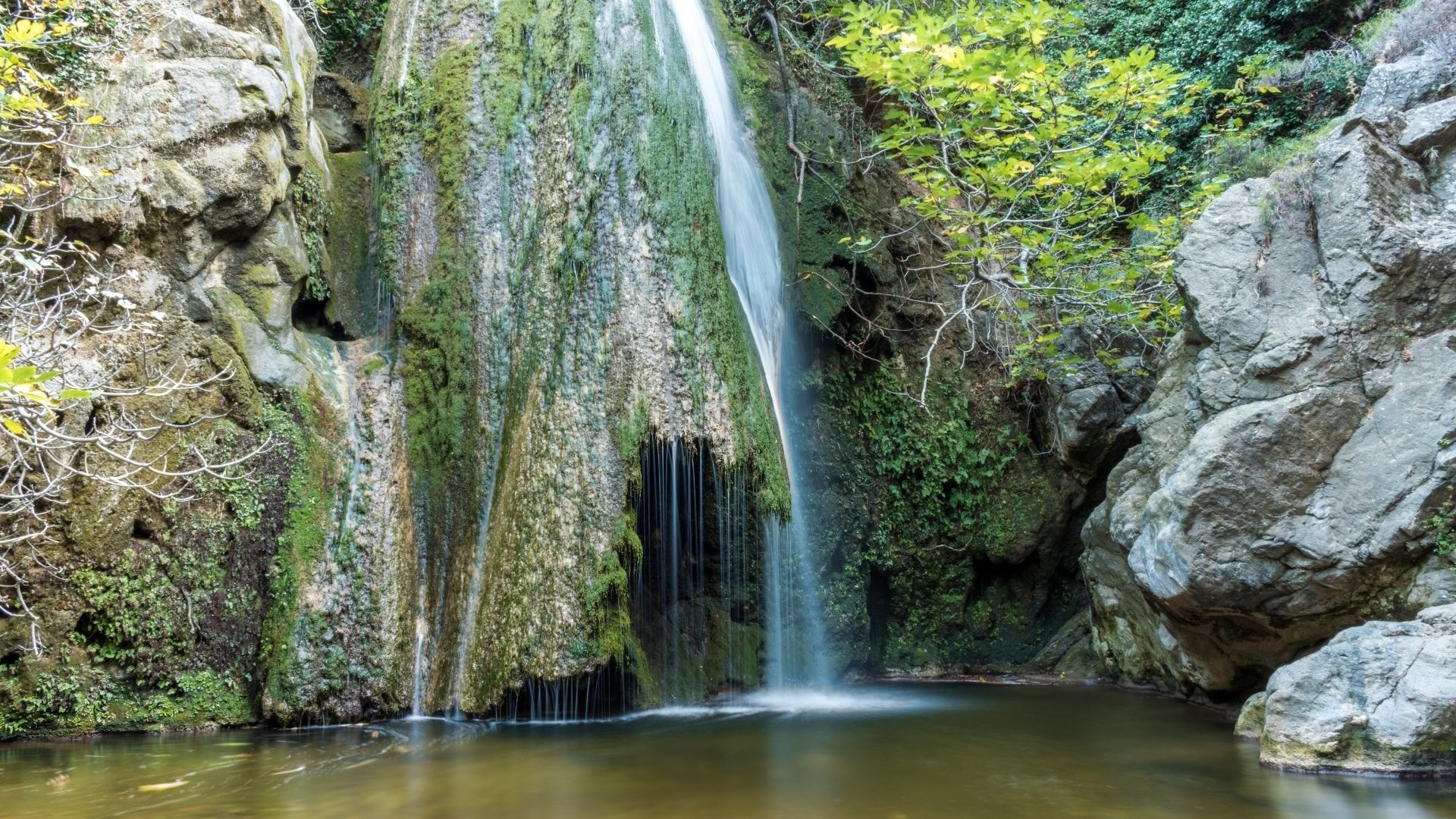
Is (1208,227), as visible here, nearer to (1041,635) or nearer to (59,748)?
(1041,635)

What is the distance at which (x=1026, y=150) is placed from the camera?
7840 mm

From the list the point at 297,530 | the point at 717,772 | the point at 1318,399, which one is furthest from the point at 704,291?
the point at 1318,399

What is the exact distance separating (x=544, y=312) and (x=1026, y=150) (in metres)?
4.37

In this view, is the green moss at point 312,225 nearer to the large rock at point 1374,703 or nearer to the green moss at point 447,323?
the green moss at point 447,323

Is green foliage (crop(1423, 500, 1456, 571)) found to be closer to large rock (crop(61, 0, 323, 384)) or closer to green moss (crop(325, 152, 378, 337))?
large rock (crop(61, 0, 323, 384))

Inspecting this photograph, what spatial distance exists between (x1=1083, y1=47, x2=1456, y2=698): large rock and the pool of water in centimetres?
110

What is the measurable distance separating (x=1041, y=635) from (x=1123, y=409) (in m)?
2.62

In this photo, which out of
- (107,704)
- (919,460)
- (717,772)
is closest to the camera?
(717,772)

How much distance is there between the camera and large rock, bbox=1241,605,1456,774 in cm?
465

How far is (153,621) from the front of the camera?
6.52 metres

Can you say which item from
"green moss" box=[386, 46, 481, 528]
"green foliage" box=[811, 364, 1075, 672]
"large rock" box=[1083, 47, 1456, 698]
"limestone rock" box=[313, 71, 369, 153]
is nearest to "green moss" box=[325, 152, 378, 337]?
"green moss" box=[386, 46, 481, 528]

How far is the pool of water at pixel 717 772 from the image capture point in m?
4.41

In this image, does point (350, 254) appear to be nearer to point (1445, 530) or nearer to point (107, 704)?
point (107, 704)

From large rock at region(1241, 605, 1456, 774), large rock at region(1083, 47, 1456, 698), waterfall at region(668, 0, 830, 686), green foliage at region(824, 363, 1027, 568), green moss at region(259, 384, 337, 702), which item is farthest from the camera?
green foliage at region(824, 363, 1027, 568)
